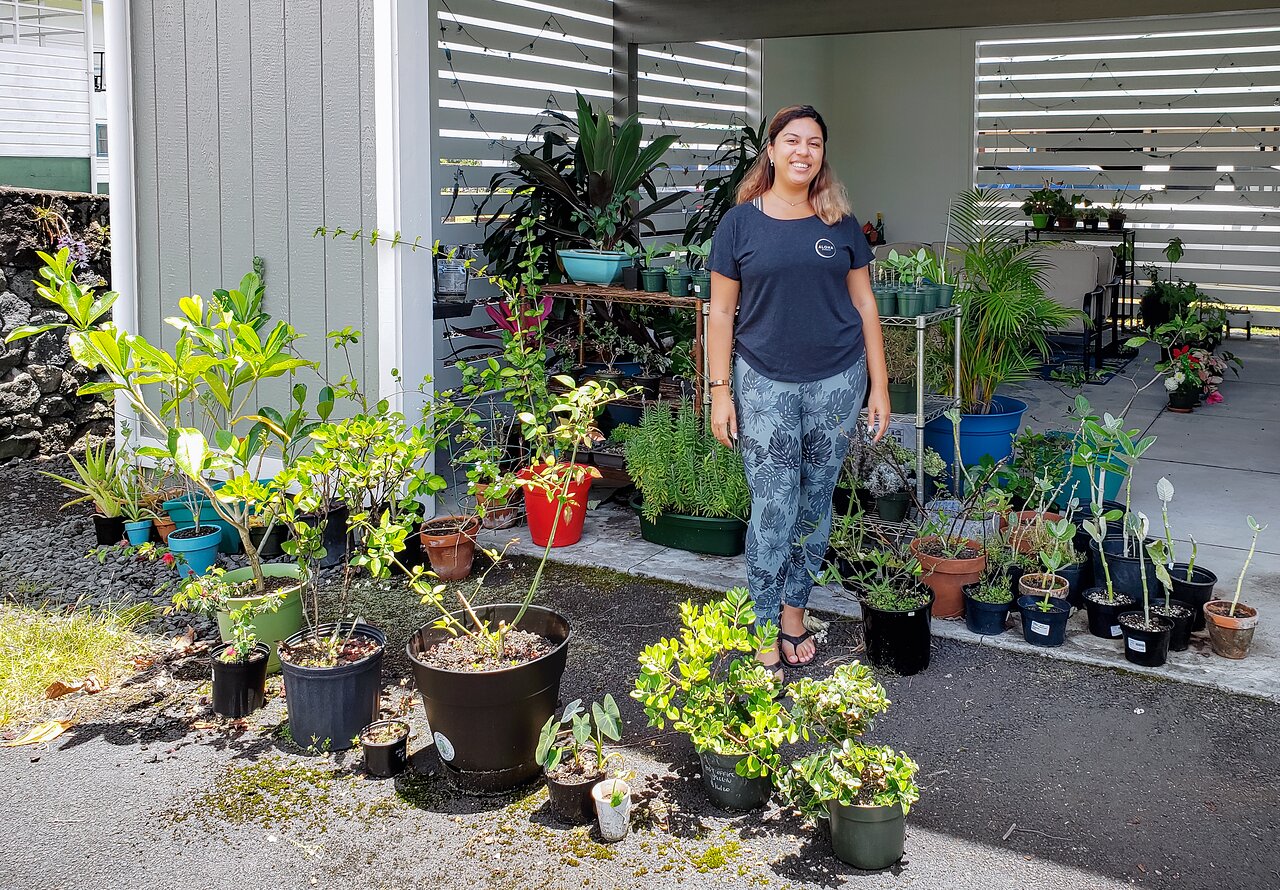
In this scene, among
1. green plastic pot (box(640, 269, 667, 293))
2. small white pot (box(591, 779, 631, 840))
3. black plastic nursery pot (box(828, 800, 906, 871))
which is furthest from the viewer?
green plastic pot (box(640, 269, 667, 293))

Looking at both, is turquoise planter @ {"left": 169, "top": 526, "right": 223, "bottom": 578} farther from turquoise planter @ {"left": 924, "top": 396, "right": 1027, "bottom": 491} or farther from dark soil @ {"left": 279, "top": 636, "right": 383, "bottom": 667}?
turquoise planter @ {"left": 924, "top": 396, "right": 1027, "bottom": 491}

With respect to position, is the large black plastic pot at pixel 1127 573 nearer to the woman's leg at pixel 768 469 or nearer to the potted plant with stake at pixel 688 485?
the woman's leg at pixel 768 469

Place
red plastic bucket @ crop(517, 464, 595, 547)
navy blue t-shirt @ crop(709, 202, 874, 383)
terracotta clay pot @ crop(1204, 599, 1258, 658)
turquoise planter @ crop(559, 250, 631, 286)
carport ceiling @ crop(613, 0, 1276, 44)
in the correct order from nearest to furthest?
navy blue t-shirt @ crop(709, 202, 874, 383) < terracotta clay pot @ crop(1204, 599, 1258, 658) < red plastic bucket @ crop(517, 464, 595, 547) < turquoise planter @ crop(559, 250, 631, 286) < carport ceiling @ crop(613, 0, 1276, 44)

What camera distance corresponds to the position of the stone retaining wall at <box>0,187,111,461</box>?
6023 millimetres

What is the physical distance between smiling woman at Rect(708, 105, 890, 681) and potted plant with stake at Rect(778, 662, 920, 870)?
812 millimetres

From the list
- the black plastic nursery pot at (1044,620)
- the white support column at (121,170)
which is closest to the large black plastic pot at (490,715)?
the black plastic nursery pot at (1044,620)

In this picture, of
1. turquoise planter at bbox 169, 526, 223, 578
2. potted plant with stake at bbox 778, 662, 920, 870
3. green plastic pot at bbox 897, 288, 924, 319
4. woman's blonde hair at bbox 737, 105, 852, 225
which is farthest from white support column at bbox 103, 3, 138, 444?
potted plant with stake at bbox 778, 662, 920, 870

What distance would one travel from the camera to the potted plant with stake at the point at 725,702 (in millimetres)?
2676

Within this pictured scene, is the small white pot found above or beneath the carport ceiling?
beneath

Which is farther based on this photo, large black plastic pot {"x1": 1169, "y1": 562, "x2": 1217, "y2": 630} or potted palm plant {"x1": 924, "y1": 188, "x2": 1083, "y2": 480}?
potted palm plant {"x1": 924, "y1": 188, "x2": 1083, "y2": 480}

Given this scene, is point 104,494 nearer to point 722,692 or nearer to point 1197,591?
point 722,692

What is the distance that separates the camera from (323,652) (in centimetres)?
323

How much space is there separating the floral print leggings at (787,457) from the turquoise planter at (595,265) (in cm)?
197

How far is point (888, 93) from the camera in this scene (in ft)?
37.8
